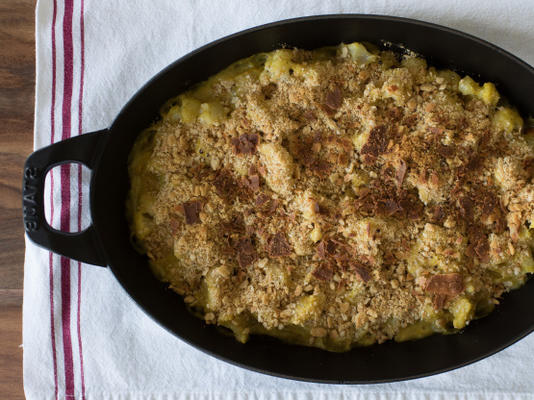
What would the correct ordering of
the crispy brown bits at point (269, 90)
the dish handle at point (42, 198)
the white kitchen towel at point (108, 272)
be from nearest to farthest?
1. the dish handle at point (42, 198)
2. the crispy brown bits at point (269, 90)
3. the white kitchen towel at point (108, 272)

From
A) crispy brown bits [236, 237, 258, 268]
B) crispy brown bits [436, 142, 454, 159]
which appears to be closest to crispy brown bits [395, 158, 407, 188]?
crispy brown bits [436, 142, 454, 159]

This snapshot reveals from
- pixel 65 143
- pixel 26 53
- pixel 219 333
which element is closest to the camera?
pixel 65 143

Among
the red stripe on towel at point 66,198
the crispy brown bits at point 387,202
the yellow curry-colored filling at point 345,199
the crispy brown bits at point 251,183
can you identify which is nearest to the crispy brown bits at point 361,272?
the yellow curry-colored filling at point 345,199

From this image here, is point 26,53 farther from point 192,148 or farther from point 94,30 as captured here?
point 192,148

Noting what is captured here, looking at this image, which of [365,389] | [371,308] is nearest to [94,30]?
[371,308]

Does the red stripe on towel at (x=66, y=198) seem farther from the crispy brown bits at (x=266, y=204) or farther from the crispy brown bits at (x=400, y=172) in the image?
the crispy brown bits at (x=400, y=172)

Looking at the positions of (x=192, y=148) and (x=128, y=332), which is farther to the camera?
(x=128, y=332)

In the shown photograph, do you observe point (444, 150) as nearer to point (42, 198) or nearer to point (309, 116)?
point (309, 116)

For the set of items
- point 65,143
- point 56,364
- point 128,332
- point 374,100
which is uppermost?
point 374,100
